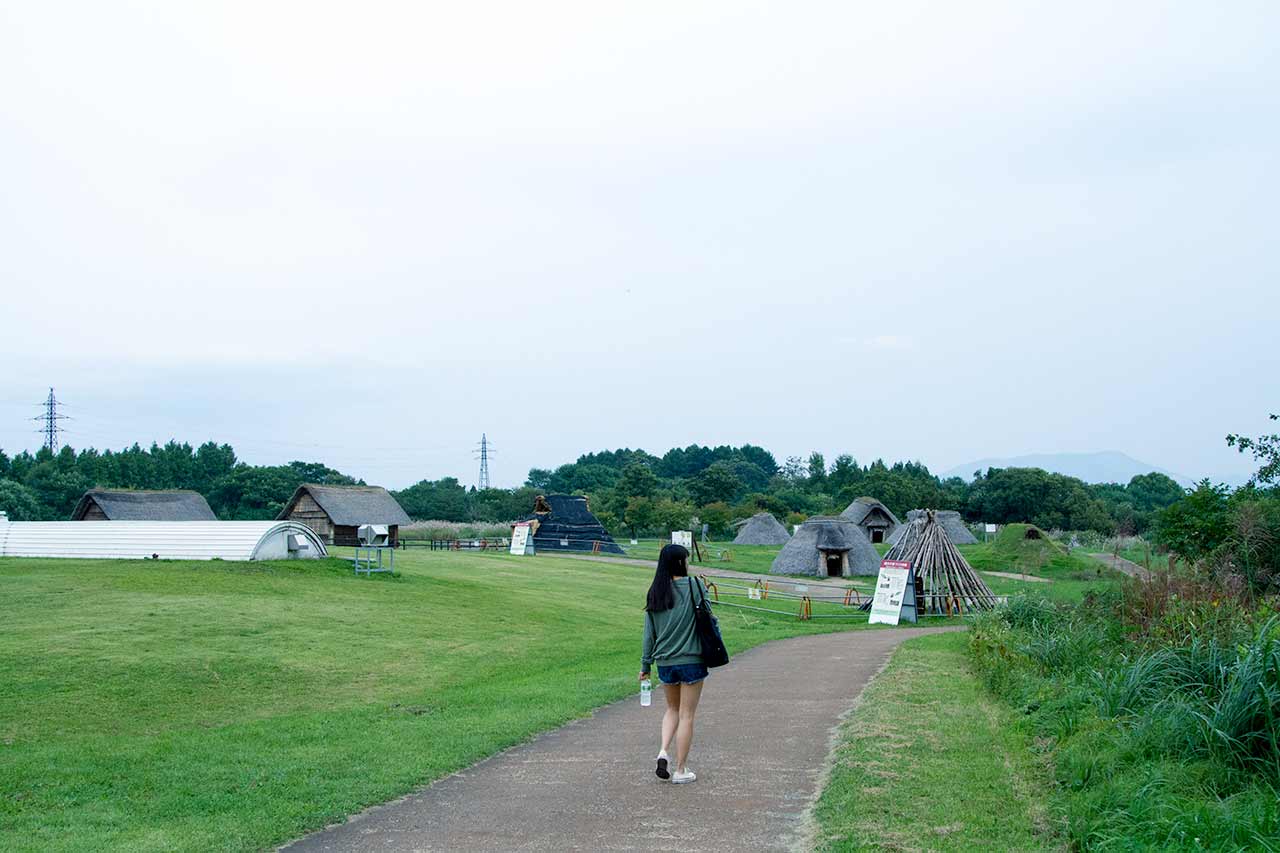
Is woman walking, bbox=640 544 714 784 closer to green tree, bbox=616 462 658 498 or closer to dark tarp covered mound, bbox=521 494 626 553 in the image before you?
dark tarp covered mound, bbox=521 494 626 553

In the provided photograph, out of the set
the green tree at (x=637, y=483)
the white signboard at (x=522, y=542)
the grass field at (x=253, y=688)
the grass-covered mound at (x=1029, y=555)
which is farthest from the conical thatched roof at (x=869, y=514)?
the grass field at (x=253, y=688)

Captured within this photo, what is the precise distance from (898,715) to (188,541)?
25.5 m

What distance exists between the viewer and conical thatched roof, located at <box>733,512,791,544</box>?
240ft

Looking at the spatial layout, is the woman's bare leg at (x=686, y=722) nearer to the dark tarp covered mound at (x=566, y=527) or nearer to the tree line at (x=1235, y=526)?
the tree line at (x=1235, y=526)

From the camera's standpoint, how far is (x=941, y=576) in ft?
121

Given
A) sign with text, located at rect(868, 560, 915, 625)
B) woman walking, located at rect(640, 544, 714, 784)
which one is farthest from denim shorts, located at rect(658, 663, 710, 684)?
sign with text, located at rect(868, 560, 915, 625)

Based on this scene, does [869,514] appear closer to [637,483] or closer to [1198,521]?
[637,483]

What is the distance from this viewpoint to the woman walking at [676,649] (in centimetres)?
898

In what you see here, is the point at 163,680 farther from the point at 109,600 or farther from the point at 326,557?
the point at 326,557

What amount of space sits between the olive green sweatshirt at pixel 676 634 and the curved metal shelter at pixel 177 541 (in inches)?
948

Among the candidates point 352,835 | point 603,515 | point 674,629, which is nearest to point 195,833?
point 352,835

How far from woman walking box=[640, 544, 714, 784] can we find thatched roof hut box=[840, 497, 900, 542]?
6271 cm

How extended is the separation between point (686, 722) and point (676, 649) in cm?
63

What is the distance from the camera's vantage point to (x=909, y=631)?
29.7m
